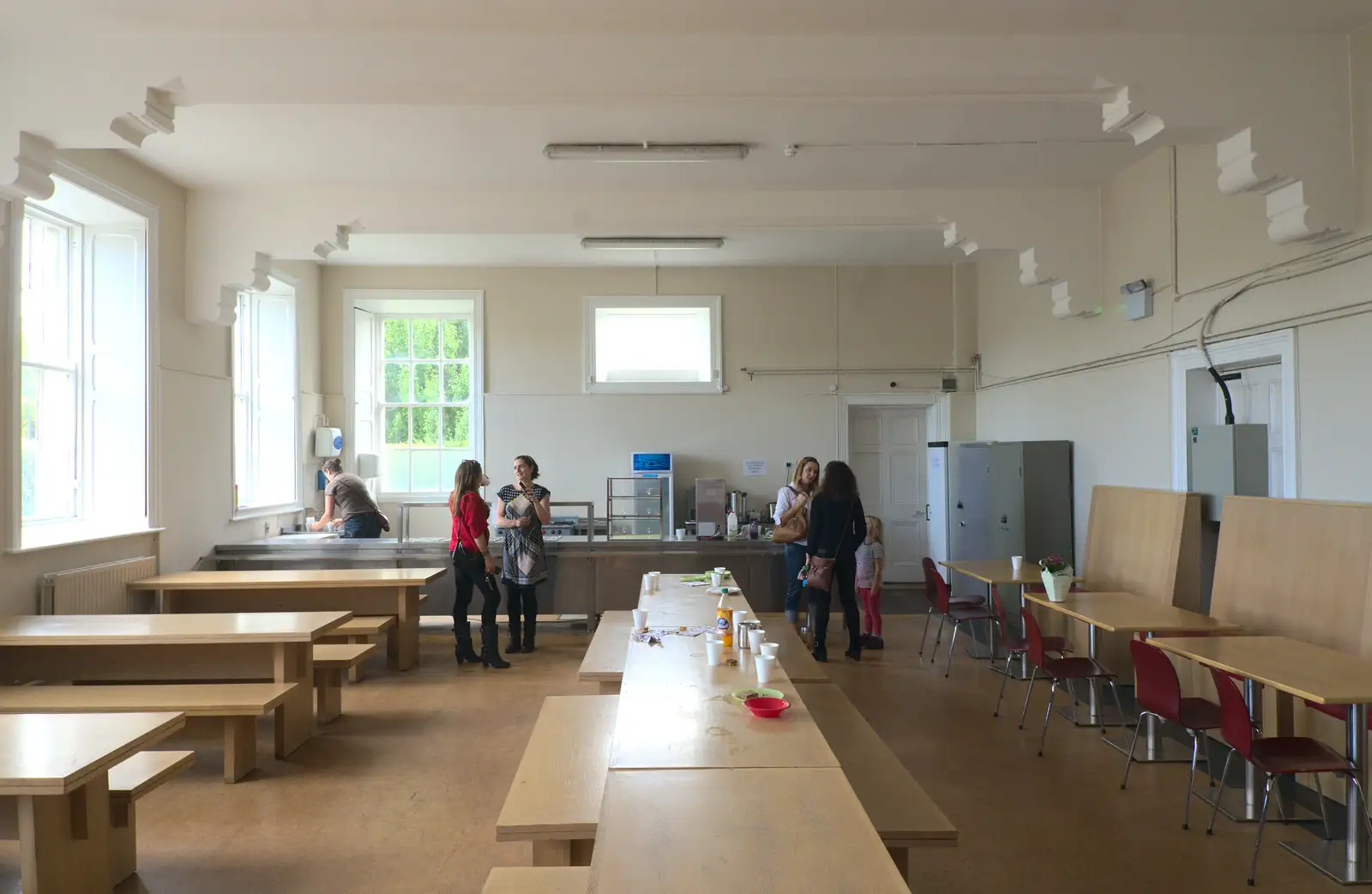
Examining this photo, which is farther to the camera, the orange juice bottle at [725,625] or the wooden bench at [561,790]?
the orange juice bottle at [725,625]

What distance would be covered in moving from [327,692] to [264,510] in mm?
3426

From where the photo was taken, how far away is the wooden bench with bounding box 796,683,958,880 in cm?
266

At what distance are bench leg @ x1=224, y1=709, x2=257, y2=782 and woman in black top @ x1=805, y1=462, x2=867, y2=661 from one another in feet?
12.4

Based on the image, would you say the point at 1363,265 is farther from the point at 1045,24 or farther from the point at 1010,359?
the point at 1010,359

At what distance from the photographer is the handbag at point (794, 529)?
281 inches

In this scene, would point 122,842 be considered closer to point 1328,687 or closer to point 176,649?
point 176,649

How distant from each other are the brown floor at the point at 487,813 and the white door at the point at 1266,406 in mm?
1818

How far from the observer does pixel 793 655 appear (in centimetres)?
485

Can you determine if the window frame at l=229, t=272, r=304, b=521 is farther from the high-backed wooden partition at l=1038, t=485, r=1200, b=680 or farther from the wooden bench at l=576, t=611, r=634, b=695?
the high-backed wooden partition at l=1038, t=485, r=1200, b=680

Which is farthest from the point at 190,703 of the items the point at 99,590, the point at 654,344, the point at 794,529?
the point at 654,344

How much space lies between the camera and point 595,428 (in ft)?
33.0

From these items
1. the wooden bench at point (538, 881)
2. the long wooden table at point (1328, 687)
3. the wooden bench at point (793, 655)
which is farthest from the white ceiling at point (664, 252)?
the wooden bench at point (538, 881)

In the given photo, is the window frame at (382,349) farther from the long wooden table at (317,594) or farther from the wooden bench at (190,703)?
the wooden bench at (190,703)

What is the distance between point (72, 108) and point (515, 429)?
5936 mm
